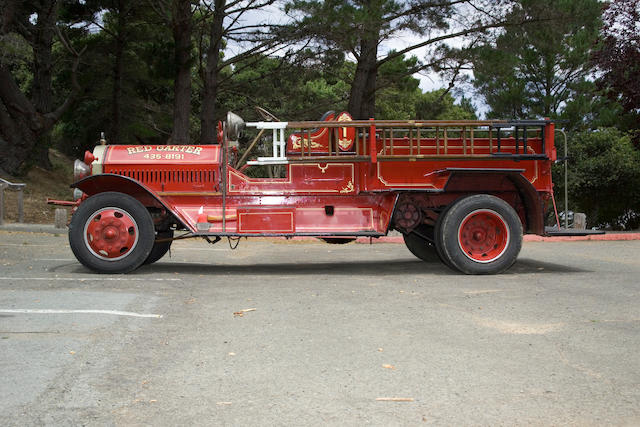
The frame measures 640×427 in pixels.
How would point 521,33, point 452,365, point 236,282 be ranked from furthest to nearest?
point 521,33, point 236,282, point 452,365

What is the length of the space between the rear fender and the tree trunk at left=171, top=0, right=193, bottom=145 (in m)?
10.3

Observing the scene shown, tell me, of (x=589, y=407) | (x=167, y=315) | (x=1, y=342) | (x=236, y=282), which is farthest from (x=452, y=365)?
(x=236, y=282)

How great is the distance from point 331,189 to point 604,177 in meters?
15.6

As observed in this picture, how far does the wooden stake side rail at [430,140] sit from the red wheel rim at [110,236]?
210 cm

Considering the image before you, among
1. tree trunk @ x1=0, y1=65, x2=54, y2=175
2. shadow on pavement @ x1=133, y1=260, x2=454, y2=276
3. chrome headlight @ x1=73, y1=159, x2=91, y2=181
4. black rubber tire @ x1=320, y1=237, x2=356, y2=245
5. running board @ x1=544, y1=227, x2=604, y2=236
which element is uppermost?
tree trunk @ x1=0, y1=65, x2=54, y2=175

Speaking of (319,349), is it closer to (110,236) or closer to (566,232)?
(110,236)

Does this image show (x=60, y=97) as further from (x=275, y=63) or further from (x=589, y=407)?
(x=589, y=407)

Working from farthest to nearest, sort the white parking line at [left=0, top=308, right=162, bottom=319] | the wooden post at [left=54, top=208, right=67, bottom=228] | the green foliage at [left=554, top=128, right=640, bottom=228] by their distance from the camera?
the green foliage at [left=554, top=128, right=640, bottom=228] < the wooden post at [left=54, top=208, right=67, bottom=228] < the white parking line at [left=0, top=308, right=162, bottom=319]

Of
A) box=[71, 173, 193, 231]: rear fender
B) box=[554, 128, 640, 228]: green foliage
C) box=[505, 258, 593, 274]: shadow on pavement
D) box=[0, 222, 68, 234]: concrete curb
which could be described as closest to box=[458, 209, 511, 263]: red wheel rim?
box=[505, 258, 593, 274]: shadow on pavement

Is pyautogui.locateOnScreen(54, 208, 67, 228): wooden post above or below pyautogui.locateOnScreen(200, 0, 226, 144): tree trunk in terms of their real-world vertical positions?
below

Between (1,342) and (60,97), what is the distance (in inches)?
1243

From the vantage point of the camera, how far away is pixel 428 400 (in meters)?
3.29

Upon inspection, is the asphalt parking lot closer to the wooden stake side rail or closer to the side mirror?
the wooden stake side rail

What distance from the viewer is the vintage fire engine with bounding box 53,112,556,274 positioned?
7746 millimetres
